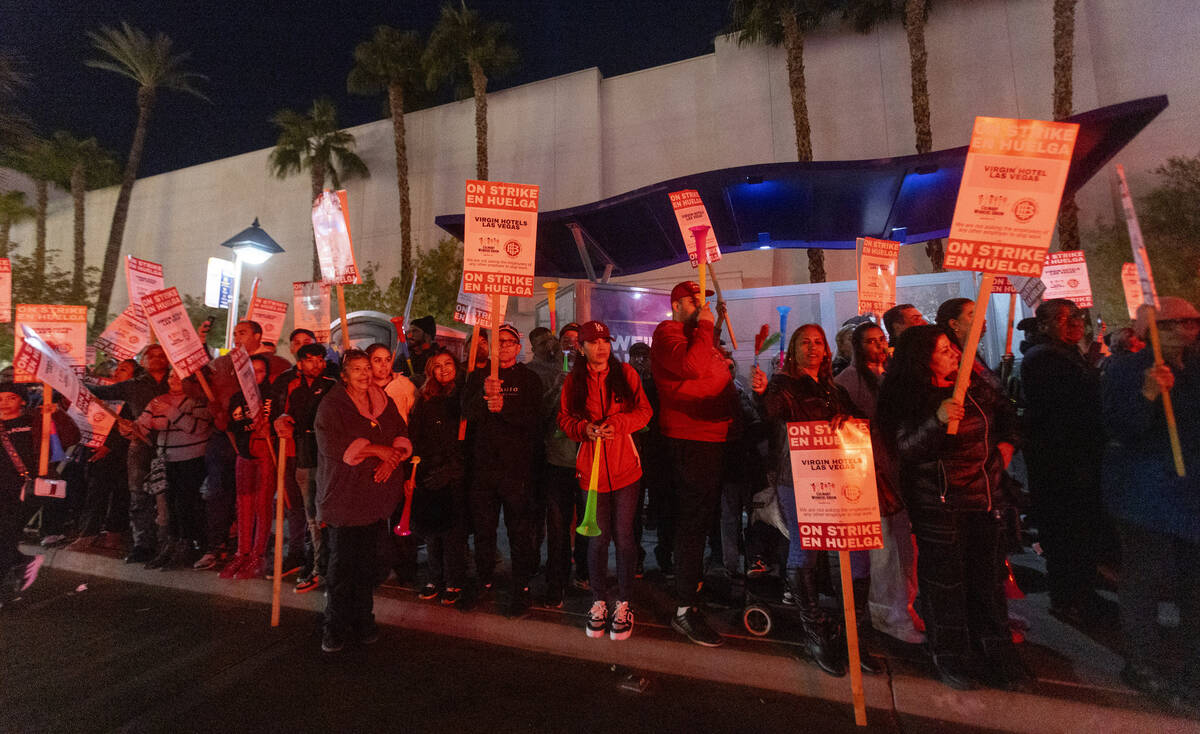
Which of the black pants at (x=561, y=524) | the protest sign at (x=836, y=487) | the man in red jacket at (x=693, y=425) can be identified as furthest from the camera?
the black pants at (x=561, y=524)

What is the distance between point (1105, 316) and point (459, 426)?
58.6ft

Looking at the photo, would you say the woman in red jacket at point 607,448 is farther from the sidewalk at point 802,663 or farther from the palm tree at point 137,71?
the palm tree at point 137,71

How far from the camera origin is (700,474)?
12.0 ft

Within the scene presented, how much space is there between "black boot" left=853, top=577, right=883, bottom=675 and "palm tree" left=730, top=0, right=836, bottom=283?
519 inches

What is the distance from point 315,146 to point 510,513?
86.7 feet

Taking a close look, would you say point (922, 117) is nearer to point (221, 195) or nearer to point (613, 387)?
point (613, 387)

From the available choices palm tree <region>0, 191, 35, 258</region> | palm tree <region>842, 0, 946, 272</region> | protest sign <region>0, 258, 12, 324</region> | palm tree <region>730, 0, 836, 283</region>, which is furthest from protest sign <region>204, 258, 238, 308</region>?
palm tree <region>0, 191, 35, 258</region>

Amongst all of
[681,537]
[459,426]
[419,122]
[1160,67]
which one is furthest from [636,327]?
[419,122]

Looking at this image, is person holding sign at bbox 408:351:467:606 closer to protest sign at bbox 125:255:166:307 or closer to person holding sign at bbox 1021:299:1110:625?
protest sign at bbox 125:255:166:307

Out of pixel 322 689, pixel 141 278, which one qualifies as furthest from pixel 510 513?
pixel 141 278

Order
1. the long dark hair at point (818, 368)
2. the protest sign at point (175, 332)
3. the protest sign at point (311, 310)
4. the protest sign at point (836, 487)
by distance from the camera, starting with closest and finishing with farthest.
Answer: the protest sign at point (836, 487) < the long dark hair at point (818, 368) < the protest sign at point (175, 332) < the protest sign at point (311, 310)

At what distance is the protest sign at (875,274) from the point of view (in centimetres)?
536

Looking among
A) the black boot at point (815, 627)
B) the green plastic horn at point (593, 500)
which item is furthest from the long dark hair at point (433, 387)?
the black boot at point (815, 627)

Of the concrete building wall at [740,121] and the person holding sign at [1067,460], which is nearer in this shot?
the person holding sign at [1067,460]
